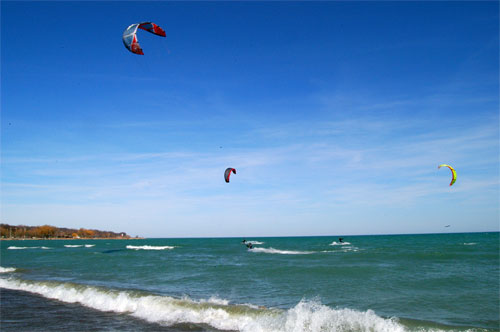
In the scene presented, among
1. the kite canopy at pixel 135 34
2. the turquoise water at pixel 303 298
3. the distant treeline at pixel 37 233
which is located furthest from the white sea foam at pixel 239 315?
the distant treeline at pixel 37 233

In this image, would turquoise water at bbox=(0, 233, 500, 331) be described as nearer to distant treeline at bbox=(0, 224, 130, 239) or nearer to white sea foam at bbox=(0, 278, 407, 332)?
white sea foam at bbox=(0, 278, 407, 332)

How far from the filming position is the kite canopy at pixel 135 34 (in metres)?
11.8

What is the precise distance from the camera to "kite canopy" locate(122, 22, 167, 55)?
38.8ft

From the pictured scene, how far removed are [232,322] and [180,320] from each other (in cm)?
164

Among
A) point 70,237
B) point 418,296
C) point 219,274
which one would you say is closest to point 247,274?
point 219,274

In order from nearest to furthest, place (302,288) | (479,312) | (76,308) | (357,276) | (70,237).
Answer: (479,312) < (76,308) < (302,288) < (357,276) < (70,237)

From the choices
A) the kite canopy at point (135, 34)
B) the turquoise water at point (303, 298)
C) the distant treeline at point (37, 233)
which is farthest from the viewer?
the distant treeline at point (37, 233)

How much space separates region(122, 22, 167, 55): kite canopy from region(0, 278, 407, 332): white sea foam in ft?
28.2

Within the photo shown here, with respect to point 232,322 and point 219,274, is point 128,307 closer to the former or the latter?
point 232,322

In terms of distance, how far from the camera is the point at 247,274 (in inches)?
870

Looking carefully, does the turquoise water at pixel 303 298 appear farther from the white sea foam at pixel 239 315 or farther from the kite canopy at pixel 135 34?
the kite canopy at pixel 135 34

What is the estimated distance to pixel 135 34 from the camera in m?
12.0

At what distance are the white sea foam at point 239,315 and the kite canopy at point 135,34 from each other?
8.59 metres

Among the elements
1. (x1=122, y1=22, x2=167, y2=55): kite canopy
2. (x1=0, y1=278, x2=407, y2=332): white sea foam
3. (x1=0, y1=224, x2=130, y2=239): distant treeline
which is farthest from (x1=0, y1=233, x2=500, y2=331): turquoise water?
(x1=0, y1=224, x2=130, y2=239): distant treeline
